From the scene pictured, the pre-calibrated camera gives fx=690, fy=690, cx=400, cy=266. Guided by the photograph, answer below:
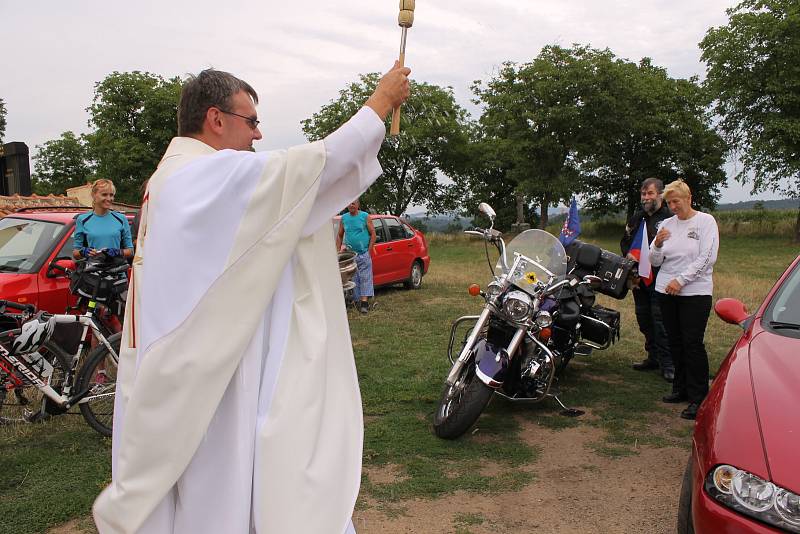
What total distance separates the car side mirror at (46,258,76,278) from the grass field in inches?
69.7

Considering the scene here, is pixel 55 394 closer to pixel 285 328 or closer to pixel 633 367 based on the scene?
pixel 285 328

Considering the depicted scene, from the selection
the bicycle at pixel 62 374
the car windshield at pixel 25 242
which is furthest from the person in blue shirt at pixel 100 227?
the bicycle at pixel 62 374

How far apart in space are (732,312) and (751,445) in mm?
1628

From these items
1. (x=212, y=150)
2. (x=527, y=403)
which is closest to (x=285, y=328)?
(x=212, y=150)

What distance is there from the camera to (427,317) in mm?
10547

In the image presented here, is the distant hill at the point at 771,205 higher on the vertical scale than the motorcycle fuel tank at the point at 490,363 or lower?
lower

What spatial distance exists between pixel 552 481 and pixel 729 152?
34.3 m

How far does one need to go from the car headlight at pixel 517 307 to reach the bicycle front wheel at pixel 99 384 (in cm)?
286

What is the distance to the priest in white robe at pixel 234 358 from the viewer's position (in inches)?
68.7

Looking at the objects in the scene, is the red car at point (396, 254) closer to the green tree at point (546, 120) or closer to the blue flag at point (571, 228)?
the blue flag at point (571, 228)

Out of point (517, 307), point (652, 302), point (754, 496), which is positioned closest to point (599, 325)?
point (652, 302)

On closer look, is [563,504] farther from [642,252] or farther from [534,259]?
[642,252]

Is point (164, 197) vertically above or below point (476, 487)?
above

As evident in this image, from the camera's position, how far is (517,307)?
512 centimetres
